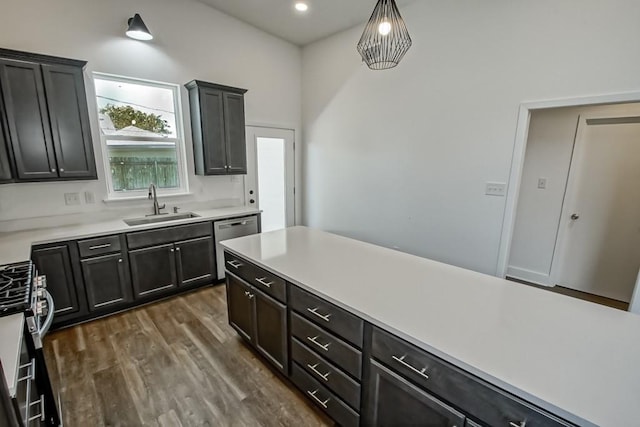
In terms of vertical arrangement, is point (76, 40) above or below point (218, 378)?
above

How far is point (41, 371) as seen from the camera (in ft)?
4.78

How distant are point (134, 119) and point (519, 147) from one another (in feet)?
13.5

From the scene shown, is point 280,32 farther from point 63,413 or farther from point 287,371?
point 63,413

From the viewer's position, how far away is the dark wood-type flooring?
5.81 ft

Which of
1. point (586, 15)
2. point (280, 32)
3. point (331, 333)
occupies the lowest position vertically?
point (331, 333)

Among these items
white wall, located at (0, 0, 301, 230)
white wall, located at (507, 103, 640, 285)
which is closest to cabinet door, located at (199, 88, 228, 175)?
white wall, located at (0, 0, 301, 230)

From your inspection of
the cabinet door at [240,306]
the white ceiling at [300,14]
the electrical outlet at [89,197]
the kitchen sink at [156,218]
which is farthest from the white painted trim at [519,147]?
the electrical outlet at [89,197]

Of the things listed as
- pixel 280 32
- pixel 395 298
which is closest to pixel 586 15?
pixel 395 298

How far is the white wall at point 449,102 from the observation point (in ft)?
7.75

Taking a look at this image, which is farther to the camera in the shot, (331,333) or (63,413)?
(63,413)

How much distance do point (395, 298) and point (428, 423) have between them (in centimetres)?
51

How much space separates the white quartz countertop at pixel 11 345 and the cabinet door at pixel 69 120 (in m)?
1.92

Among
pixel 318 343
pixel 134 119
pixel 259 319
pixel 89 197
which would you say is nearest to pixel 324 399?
pixel 318 343

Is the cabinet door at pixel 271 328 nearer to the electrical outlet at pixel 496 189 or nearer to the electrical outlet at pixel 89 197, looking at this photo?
the electrical outlet at pixel 89 197
